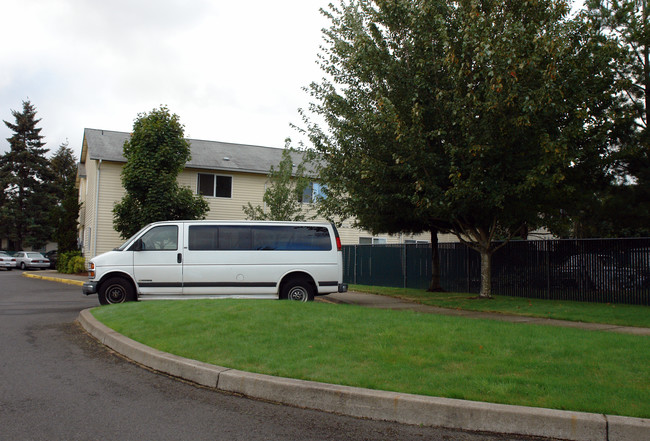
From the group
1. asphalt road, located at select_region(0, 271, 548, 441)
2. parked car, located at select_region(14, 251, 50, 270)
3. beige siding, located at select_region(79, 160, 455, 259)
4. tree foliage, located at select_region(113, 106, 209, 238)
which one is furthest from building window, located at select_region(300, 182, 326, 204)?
parked car, located at select_region(14, 251, 50, 270)

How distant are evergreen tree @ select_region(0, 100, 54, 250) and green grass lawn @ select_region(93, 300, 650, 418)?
50.8 metres

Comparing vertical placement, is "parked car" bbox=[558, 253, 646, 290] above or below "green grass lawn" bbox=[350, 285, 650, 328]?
above

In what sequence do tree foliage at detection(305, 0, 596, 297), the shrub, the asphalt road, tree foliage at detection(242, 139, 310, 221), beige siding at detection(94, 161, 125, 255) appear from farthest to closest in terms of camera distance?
the shrub
beige siding at detection(94, 161, 125, 255)
tree foliage at detection(242, 139, 310, 221)
tree foliage at detection(305, 0, 596, 297)
the asphalt road

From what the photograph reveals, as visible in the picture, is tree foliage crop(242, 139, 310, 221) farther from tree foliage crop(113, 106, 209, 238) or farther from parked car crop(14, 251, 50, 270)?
parked car crop(14, 251, 50, 270)

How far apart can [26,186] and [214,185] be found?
35.8m

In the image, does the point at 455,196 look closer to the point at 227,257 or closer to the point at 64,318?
the point at 227,257

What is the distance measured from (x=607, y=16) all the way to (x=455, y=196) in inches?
257

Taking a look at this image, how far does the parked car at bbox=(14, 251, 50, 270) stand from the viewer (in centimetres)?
3938

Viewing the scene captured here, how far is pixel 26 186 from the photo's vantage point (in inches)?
2174

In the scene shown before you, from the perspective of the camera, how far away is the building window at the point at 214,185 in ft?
95.4

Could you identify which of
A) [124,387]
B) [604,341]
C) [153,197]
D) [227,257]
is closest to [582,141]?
[604,341]

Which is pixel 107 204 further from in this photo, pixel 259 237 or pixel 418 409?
pixel 418 409

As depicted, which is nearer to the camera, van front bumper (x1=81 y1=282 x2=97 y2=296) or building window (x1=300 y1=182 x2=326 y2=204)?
van front bumper (x1=81 y1=282 x2=97 y2=296)

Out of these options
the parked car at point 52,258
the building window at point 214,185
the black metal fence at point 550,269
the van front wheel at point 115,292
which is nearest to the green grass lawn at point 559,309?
the black metal fence at point 550,269
